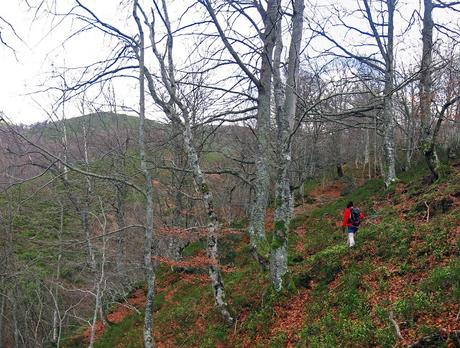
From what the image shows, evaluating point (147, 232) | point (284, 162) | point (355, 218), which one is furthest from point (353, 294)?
point (147, 232)

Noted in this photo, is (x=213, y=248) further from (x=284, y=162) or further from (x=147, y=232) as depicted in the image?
(x=284, y=162)

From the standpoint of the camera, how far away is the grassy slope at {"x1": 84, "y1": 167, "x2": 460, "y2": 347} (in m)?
6.19

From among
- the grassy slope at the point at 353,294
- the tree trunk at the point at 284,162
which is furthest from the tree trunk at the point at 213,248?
the tree trunk at the point at 284,162

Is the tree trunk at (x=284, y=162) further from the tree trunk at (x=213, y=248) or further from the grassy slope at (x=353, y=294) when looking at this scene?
the tree trunk at (x=213, y=248)

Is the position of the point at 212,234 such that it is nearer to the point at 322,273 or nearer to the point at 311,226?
the point at 322,273

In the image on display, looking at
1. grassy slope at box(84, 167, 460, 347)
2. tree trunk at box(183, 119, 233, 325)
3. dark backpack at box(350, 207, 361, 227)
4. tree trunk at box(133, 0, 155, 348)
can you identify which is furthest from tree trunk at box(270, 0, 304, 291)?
tree trunk at box(133, 0, 155, 348)

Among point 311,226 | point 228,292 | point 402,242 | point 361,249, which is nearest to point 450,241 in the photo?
point 402,242

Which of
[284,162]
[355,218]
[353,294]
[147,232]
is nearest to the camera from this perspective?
[353,294]

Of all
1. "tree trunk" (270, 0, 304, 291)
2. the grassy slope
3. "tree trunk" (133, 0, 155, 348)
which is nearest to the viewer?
the grassy slope

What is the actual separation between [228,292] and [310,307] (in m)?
3.90

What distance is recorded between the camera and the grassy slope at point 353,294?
6.19m

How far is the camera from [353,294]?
769 centimetres

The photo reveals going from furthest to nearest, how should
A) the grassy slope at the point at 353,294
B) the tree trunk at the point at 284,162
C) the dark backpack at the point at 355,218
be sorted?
the dark backpack at the point at 355,218, the tree trunk at the point at 284,162, the grassy slope at the point at 353,294

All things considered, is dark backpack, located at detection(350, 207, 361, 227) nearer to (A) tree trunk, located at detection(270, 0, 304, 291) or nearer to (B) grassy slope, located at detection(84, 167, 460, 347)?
(B) grassy slope, located at detection(84, 167, 460, 347)
